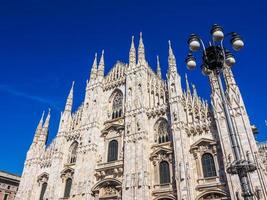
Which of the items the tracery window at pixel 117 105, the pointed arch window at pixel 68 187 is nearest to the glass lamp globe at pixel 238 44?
the tracery window at pixel 117 105

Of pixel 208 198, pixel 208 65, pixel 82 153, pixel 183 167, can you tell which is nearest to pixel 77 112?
pixel 82 153

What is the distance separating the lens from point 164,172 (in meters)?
24.0

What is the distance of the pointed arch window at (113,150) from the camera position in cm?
2859

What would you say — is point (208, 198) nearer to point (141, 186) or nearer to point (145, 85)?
point (141, 186)

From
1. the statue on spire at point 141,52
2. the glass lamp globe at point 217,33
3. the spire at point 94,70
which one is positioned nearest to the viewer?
the glass lamp globe at point 217,33

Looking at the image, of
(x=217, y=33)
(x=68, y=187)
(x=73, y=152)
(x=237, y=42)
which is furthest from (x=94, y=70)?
(x=237, y=42)

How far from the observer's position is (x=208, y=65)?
37.0 ft

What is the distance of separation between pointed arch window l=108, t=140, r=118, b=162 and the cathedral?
0.12 meters

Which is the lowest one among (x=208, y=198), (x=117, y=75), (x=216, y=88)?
(x=208, y=198)

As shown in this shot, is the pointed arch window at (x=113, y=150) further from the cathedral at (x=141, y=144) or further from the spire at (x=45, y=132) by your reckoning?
the spire at (x=45, y=132)

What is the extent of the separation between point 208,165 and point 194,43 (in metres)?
14.4

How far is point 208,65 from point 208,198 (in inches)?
559

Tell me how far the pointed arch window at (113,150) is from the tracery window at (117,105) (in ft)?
12.1

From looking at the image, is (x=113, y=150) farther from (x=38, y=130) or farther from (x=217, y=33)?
(x=217, y=33)
